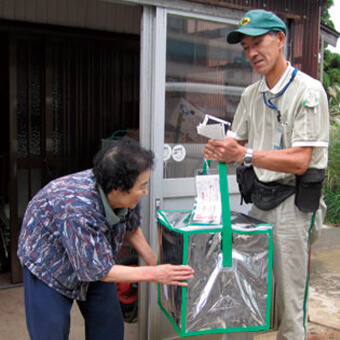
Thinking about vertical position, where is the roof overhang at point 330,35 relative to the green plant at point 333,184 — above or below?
above

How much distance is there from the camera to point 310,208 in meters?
2.11

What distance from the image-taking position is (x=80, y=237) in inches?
67.6

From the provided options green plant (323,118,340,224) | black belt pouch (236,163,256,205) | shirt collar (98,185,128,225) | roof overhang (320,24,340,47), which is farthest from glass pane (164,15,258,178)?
green plant (323,118,340,224)

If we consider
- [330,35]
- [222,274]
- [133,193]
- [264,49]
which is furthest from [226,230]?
[330,35]

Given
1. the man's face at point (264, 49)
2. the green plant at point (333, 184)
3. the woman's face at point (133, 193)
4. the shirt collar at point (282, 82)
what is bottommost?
the green plant at point (333, 184)

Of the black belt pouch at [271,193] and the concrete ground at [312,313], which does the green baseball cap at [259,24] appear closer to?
the black belt pouch at [271,193]

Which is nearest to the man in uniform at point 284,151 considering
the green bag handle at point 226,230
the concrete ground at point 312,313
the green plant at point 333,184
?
the green bag handle at point 226,230

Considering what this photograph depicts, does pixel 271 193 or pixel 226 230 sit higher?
pixel 271 193

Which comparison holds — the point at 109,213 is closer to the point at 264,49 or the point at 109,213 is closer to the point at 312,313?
the point at 264,49

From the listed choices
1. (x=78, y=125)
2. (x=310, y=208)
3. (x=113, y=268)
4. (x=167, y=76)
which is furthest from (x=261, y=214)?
(x=78, y=125)

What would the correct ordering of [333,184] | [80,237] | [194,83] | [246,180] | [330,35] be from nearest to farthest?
1. [80,237]
2. [246,180]
3. [194,83]
4. [330,35]
5. [333,184]

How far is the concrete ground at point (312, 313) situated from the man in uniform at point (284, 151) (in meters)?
1.25

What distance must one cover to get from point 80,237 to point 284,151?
990 millimetres

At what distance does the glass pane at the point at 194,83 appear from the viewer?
9.23 ft
